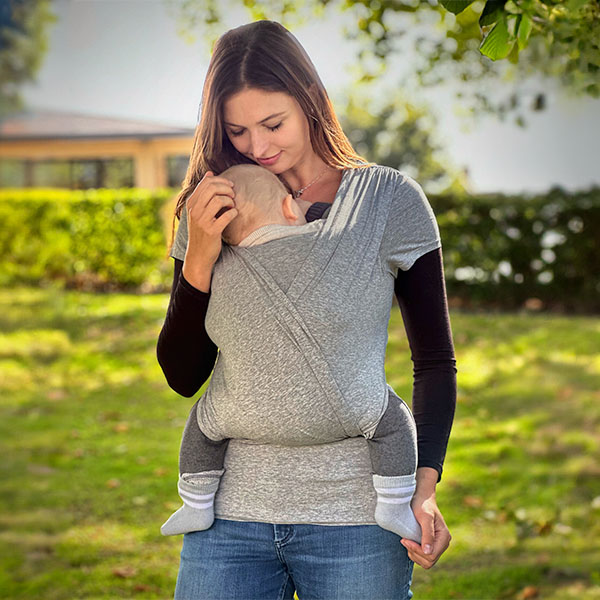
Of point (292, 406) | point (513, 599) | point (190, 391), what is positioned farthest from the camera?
point (513, 599)

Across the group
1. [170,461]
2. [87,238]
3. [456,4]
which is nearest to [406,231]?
[456,4]

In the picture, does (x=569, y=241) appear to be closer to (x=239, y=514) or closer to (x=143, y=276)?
(x=143, y=276)

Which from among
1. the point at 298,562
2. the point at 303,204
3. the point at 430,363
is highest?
the point at 303,204

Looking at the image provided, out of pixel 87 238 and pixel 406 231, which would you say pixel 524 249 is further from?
pixel 406 231

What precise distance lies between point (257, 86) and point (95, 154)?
2146 centimetres

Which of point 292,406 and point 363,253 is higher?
point 363,253

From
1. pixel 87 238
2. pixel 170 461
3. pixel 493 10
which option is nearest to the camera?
pixel 493 10

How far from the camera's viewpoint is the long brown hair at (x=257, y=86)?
1760mm

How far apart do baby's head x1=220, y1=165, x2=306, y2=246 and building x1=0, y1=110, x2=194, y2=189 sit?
19637 mm

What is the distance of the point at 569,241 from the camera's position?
9664mm

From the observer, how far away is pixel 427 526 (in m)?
1.67

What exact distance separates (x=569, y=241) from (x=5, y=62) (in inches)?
873

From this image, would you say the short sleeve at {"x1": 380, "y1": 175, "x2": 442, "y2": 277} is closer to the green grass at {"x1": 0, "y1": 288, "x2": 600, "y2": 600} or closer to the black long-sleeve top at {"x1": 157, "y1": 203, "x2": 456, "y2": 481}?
the black long-sleeve top at {"x1": 157, "y1": 203, "x2": 456, "y2": 481}

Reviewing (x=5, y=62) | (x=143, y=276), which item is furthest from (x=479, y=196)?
(x=5, y=62)
